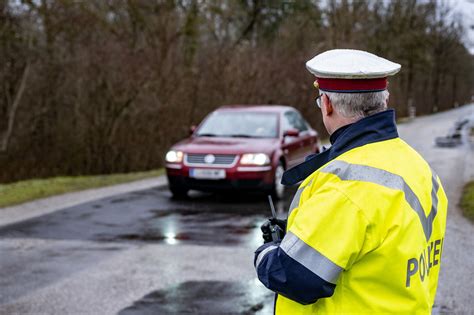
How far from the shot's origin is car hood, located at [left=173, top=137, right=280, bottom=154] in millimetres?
11430

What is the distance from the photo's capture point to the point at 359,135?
7.91ft

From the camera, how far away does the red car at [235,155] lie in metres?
11.3

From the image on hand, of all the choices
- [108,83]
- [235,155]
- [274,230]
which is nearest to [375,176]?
[274,230]

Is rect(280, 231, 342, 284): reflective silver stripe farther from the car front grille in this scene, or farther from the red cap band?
the car front grille

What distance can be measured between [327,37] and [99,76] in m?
18.2

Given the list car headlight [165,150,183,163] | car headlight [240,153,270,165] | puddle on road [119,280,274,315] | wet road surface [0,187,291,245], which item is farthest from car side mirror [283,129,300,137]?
puddle on road [119,280,274,315]

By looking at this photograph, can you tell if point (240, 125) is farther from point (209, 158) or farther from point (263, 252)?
point (263, 252)

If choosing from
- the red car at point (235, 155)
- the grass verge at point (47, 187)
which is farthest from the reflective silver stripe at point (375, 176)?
the grass verge at point (47, 187)

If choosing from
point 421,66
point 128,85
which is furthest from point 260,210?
point 421,66

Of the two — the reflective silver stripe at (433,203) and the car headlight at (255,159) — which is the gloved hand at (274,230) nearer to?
the reflective silver stripe at (433,203)

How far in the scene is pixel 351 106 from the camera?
2.45 meters

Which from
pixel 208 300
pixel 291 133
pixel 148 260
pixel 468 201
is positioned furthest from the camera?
pixel 291 133

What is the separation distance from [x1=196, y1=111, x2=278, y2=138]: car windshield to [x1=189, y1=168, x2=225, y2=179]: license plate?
124 centimetres

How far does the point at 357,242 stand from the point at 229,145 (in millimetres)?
9468
